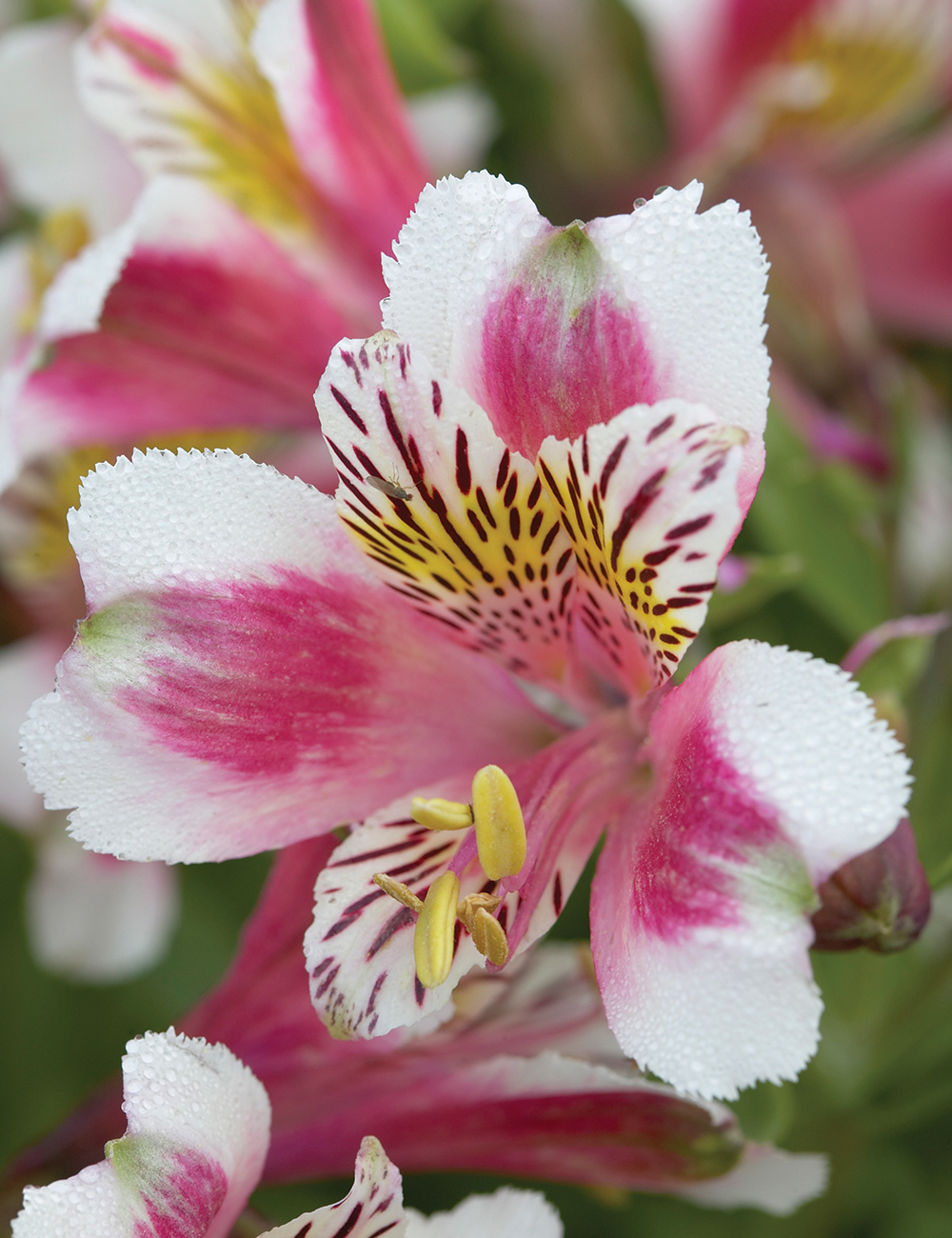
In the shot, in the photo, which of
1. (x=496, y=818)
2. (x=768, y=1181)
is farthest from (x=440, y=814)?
(x=768, y=1181)

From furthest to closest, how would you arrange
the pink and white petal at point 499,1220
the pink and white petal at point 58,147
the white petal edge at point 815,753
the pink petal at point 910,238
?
the pink petal at point 910,238
the pink and white petal at point 58,147
the pink and white petal at point 499,1220
the white petal edge at point 815,753

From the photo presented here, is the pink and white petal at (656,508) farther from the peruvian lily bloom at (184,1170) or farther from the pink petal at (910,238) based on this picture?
the pink petal at (910,238)

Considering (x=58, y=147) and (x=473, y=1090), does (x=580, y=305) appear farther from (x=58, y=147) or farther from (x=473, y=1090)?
(x=58, y=147)

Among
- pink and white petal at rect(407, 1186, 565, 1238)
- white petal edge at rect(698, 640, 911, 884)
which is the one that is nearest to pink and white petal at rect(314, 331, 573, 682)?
white petal edge at rect(698, 640, 911, 884)

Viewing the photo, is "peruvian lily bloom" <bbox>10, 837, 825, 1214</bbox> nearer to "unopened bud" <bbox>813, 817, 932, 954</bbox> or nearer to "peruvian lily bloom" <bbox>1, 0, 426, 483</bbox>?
"unopened bud" <bbox>813, 817, 932, 954</bbox>

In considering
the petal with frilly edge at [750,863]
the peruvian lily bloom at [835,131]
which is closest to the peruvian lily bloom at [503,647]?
the petal with frilly edge at [750,863]
